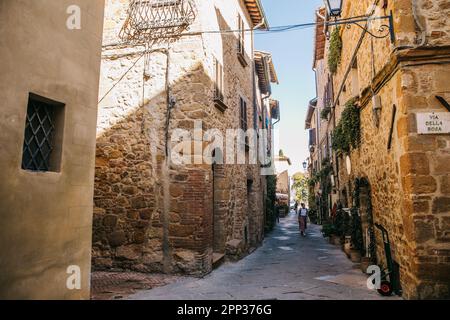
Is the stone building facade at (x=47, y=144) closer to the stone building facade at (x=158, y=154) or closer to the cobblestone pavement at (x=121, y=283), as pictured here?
the cobblestone pavement at (x=121, y=283)

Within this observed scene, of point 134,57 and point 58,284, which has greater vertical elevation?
point 134,57

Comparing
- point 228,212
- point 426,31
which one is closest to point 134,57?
point 228,212

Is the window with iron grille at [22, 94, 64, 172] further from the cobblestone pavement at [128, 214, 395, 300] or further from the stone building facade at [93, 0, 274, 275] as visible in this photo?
the stone building facade at [93, 0, 274, 275]

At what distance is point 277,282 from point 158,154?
363cm

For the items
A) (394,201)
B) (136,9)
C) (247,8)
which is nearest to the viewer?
(394,201)

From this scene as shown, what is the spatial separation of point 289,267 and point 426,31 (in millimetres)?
5592

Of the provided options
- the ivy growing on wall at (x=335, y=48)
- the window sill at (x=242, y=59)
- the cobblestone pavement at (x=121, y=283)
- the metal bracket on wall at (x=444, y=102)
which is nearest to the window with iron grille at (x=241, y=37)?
the window sill at (x=242, y=59)

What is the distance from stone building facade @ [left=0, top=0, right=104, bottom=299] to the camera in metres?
3.35

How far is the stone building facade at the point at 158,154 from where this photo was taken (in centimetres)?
676

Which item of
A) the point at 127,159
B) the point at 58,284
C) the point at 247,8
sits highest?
the point at 247,8

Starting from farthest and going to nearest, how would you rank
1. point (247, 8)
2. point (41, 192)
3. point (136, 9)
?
point (247, 8) → point (136, 9) → point (41, 192)

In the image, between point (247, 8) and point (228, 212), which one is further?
point (247, 8)
